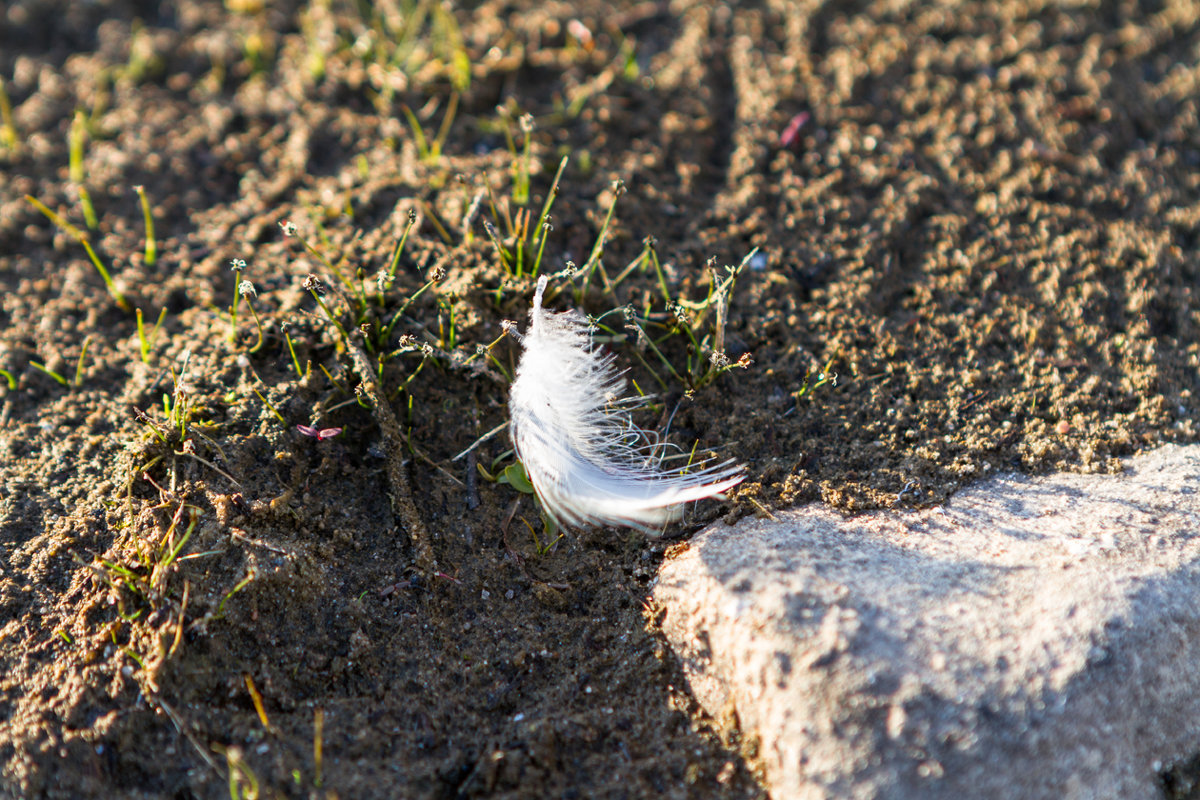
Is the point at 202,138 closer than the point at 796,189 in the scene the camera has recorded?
No

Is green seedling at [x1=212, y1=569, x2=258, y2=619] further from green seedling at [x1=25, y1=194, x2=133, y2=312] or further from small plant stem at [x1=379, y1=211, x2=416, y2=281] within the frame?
green seedling at [x1=25, y1=194, x2=133, y2=312]

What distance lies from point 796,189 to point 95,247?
290 centimetres

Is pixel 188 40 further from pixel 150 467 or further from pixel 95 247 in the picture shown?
pixel 150 467

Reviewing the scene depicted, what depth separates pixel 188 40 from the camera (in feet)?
14.1

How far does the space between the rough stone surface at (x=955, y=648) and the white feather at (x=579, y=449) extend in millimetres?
197

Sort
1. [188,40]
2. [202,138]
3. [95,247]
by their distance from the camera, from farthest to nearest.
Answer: [188,40] → [202,138] → [95,247]

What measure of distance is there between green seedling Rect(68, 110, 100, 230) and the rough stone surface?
2.86 metres

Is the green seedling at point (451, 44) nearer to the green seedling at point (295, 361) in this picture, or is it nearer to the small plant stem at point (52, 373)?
the green seedling at point (295, 361)

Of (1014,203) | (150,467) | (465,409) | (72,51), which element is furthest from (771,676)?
(72,51)

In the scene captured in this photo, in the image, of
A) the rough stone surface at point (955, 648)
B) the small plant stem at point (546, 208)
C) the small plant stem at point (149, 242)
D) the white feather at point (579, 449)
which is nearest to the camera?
the rough stone surface at point (955, 648)

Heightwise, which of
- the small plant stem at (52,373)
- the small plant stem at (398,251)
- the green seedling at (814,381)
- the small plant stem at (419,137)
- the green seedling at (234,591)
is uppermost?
the small plant stem at (419,137)

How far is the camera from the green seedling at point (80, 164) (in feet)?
11.6

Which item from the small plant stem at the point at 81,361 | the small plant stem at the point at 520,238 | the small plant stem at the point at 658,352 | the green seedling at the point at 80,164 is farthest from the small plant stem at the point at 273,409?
the green seedling at the point at 80,164

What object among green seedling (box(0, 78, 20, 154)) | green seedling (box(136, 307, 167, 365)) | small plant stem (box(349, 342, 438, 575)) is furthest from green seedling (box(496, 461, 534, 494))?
green seedling (box(0, 78, 20, 154))
